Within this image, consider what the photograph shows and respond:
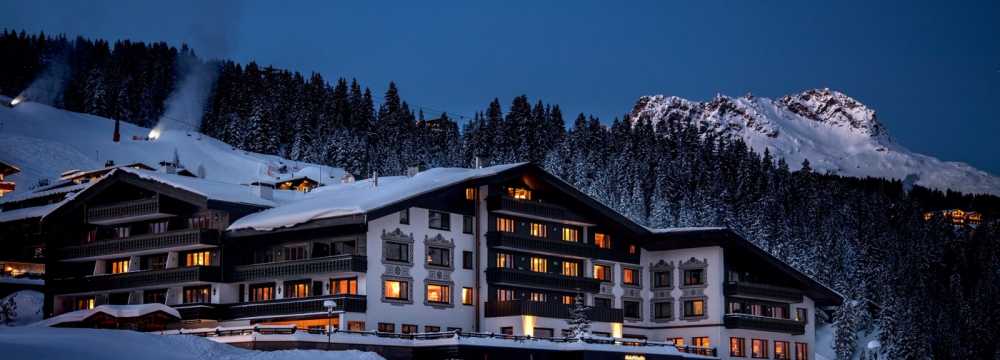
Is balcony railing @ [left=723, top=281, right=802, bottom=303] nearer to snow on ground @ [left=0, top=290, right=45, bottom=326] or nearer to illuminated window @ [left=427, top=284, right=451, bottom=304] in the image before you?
illuminated window @ [left=427, top=284, right=451, bottom=304]

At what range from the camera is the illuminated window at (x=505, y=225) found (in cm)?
7275

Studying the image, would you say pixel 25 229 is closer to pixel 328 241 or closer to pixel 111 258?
pixel 111 258

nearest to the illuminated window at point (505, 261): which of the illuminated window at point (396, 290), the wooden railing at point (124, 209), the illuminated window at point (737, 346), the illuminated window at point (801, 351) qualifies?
the illuminated window at point (396, 290)

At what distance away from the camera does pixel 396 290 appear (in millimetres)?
66562

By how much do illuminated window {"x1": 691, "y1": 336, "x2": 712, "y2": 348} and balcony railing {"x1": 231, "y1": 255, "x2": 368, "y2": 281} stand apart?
944 inches

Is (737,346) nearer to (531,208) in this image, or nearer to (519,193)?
(531,208)

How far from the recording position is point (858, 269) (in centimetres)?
13688

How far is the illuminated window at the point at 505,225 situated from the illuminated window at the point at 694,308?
1325 cm

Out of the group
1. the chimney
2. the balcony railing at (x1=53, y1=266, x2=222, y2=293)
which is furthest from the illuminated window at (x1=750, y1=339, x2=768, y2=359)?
the balcony railing at (x1=53, y1=266, x2=222, y2=293)

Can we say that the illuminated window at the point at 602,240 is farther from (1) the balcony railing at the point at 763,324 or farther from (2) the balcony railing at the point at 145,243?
(2) the balcony railing at the point at 145,243

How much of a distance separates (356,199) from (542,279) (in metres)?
12.6

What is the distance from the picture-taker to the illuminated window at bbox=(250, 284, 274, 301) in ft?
227

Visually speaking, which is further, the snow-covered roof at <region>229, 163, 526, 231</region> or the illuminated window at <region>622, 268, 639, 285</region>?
the illuminated window at <region>622, 268, 639, 285</region>

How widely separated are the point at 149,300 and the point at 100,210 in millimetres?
6814
